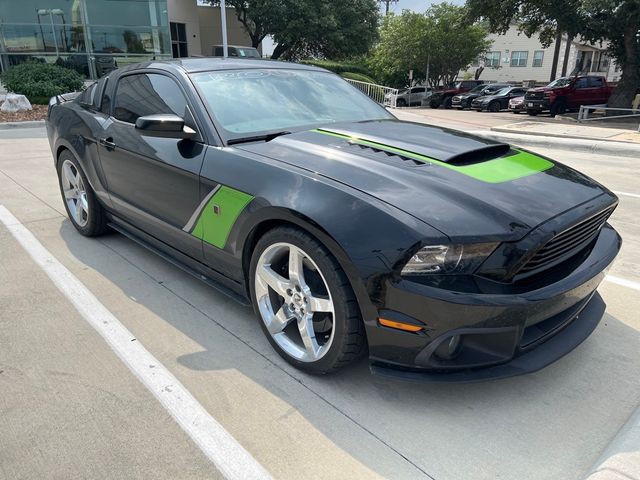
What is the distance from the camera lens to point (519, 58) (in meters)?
55.8

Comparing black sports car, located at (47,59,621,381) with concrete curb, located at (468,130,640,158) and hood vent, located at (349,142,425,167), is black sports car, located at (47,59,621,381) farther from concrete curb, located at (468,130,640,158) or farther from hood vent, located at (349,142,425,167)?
concrete curb, located at (468,130,640,158)

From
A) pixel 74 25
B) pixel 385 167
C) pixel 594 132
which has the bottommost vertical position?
pixel 594 132

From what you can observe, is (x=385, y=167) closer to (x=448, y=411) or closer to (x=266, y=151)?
(x=266, y=151)

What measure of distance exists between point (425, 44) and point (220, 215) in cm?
4098

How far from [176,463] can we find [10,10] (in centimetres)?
2414

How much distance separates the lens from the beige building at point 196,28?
32781 mm

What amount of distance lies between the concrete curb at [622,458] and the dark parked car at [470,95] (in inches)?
1158

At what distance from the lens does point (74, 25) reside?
21.3m

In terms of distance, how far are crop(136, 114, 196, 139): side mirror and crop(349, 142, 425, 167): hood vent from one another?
997 millimetres

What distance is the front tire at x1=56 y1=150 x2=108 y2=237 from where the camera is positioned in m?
4.31

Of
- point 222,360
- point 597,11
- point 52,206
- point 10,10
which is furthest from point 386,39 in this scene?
point 222,360

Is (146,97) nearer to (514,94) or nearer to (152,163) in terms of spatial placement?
(152,163)

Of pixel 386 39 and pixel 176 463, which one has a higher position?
pixel 386 39

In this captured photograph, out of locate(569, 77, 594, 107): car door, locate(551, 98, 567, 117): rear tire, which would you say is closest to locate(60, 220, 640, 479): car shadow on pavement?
locate(551, 98, 567, 117): rear tire
